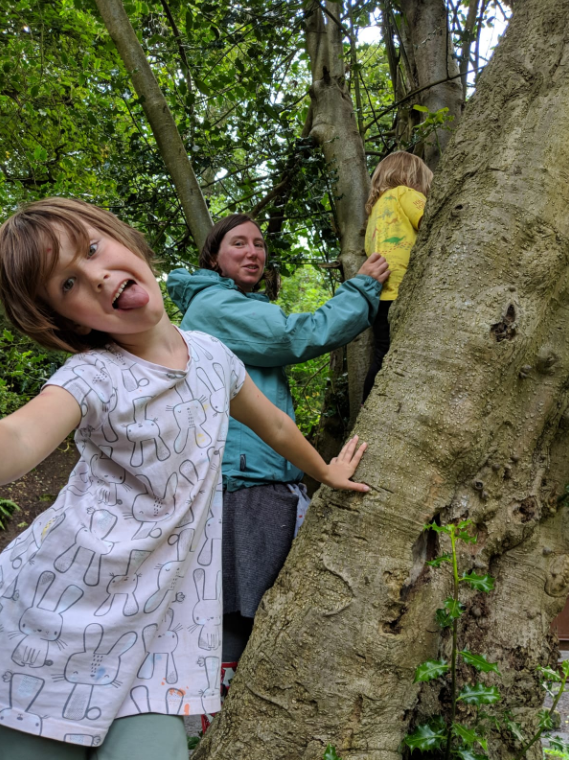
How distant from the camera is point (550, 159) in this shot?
188cm

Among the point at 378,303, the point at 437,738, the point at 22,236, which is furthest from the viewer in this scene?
the point at 378,303

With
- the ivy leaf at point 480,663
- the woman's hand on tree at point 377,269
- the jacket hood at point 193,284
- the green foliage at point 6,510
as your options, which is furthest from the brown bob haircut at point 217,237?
the green foliage at point 6,510

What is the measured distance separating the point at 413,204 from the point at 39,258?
5.62 ft

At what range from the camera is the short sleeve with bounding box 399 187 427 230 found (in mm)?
2602

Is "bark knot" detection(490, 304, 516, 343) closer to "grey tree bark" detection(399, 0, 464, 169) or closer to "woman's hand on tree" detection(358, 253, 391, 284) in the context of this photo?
"woman's hand on tree" detection(358, 253, 391, 284)

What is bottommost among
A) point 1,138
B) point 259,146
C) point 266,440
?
point 266,440

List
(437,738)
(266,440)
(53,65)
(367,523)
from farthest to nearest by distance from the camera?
(53,65)
(266,440)
(367,523)
(437,738)

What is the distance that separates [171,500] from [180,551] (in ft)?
0.39

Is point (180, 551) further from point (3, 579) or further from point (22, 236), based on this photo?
point (22, 236)

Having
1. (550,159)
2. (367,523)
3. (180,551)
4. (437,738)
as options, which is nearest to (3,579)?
(180,551)

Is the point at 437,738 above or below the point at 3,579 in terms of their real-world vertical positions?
below

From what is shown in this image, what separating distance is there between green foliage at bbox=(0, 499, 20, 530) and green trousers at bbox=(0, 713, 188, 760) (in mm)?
7024

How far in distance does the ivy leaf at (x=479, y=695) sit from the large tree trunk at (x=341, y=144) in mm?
1581

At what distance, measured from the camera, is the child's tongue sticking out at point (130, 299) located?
4.83 feet
